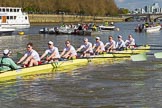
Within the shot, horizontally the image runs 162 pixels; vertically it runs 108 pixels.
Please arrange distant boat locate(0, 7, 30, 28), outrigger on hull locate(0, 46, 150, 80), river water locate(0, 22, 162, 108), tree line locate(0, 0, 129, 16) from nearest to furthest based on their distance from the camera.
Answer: river water locate(0, 22, 162, 108), outrigger on hull locate(0, 46, 150, 80), distant boat locate(0, 7, 30, 28), tree line locate(0, 0, 129, 16)

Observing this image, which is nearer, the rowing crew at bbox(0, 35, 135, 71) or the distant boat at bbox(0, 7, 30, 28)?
the rowing crew at bbox(0, 35, 135, 71)

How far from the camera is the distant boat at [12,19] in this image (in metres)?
84.0

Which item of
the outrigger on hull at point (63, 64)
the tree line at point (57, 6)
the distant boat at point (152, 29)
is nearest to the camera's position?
the outrigger on hull at point (63, 64)

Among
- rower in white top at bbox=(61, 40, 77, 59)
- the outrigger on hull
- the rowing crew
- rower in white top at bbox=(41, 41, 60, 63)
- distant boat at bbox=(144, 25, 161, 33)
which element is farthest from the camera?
distant boat at bbox=(144, 25, 161, 33)

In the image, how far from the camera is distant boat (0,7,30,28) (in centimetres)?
8400

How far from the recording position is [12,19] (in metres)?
86.4

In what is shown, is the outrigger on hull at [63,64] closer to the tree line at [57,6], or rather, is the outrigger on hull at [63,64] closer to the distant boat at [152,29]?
the distant boat at [152,29]

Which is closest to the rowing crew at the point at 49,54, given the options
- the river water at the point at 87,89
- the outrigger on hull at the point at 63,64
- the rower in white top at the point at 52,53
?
the rower in white top at the point at 52,53

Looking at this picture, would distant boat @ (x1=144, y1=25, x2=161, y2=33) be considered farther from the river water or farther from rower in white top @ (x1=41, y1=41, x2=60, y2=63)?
rower in white top @ (x1=41, y1=41, x2=60, y2=63)

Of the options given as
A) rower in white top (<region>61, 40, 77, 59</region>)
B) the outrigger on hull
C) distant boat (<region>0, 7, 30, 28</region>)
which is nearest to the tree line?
distant boat (<region>0, 7, 30, 28</region>)

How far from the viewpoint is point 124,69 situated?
25.6 meters

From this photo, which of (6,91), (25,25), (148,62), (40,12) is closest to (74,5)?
(40,12)

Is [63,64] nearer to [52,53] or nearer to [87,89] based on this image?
[52,53]

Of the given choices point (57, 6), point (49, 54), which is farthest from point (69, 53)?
point (57, 6)
